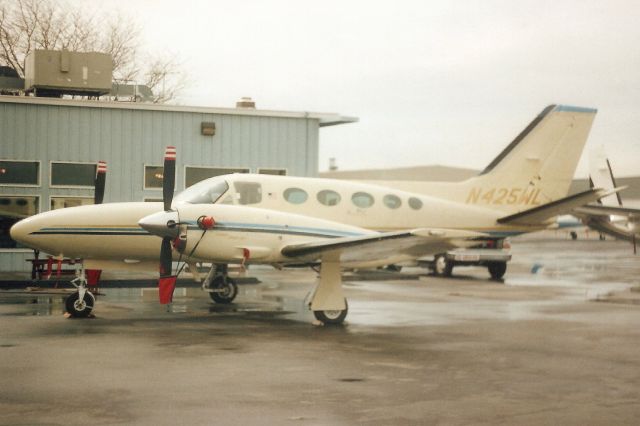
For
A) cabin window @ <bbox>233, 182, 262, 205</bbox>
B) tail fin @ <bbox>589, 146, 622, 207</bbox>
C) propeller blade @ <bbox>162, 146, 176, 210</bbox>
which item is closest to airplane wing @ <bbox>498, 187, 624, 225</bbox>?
cabin window @ <bbox>233, 182, 262, 205</bbox>

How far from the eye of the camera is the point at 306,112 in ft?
88.1

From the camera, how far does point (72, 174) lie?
24984 millimetres

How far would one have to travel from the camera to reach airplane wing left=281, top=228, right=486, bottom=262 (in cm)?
1391

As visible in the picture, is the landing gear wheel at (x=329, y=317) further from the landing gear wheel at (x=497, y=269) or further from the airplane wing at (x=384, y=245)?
the landing gear wheel at (x=497, y=269)

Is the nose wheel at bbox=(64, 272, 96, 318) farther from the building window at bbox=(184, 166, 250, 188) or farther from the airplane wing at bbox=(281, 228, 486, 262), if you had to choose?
the building window at bbox=(184, 166, 250, 188)

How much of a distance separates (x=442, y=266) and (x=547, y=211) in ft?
30.8

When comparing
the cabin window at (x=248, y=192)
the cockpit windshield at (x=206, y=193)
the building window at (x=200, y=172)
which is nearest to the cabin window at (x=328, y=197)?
the cabin window at (x=248, y=192)

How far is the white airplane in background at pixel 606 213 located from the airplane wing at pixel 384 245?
1770 centimetres

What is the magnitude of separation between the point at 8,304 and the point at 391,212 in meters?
8.25

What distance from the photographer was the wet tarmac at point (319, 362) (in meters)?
8.12

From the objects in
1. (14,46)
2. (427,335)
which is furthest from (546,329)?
(14,46)

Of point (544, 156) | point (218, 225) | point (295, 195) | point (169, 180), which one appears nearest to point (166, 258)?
point (218, 225)

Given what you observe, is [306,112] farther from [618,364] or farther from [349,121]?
[618,364]

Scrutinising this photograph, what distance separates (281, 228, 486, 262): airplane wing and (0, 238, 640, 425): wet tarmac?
1.25 m
